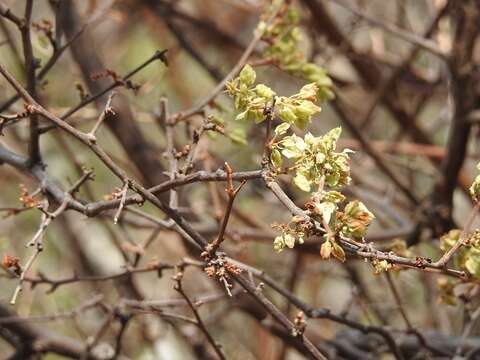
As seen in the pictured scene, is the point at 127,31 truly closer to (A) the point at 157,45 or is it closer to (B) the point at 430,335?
(A) the point at 157,45

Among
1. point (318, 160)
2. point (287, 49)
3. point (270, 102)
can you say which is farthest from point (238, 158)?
point (318, 160)

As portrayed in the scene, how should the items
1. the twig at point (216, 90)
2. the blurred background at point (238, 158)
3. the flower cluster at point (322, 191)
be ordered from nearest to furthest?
the flower cluster at point (322, 191) → the twig at point (216, 90) → the blurred background at point (238, 158)

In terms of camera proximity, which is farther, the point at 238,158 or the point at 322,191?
the point at 238,158

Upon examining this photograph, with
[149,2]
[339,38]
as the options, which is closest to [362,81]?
[339,38]

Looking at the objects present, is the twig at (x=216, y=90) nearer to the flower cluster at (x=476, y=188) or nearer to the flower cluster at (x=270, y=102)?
the flower cluster at (x=270, y=102)

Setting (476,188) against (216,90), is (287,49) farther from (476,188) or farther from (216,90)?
(476,188)

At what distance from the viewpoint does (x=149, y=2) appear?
3.37 meters

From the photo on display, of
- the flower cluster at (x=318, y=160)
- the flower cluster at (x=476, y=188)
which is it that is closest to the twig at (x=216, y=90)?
the flower cluster at (x=318, y=160)

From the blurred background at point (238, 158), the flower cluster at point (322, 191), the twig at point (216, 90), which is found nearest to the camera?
the flower cluster at point (322, 191)

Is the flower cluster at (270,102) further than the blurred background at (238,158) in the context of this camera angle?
No

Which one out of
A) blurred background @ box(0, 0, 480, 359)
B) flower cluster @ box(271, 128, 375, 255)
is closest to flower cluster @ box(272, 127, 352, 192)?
flower cluster @ box(271, 128, 375, 255)

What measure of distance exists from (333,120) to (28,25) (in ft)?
11.5

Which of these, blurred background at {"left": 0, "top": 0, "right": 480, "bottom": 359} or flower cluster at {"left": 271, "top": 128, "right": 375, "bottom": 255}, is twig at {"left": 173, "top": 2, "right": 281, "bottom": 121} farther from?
flower cluster at {"left": 271, "top": 128, "right": 375, "bottom": 255}

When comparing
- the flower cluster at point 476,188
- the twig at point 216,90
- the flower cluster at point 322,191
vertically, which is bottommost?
the flower cluster at point 322,191
